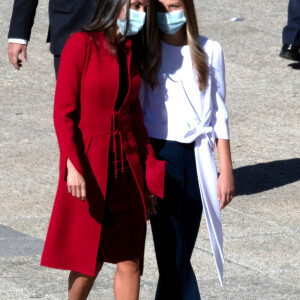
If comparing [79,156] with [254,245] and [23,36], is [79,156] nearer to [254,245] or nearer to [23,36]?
[23,36]


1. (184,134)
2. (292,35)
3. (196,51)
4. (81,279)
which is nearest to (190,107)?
(184,134)

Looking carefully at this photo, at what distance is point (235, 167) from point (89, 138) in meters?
3.51

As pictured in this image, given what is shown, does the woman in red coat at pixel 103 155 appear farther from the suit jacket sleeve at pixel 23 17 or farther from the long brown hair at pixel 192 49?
the suit jacket sleeve at pixel 23 17

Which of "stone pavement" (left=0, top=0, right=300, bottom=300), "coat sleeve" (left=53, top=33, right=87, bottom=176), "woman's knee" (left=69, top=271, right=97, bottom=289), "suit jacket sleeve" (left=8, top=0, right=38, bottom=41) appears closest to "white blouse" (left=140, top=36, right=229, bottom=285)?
"coat sleeve" (left=53, top=33, right=87, bottom=176)

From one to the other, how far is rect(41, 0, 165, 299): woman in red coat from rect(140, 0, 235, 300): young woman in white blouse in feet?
0.32

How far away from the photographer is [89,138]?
3852 mm

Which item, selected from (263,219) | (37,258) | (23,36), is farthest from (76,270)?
(263,219)

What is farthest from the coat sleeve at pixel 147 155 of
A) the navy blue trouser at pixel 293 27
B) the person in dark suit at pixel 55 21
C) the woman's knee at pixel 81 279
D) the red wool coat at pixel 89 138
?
the navy blue trouser at pixel 293 27

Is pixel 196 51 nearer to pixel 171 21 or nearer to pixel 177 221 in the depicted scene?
pixel 171 21

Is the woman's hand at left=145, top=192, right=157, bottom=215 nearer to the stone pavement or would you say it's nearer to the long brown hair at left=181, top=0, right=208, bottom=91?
the long brown hair at left=181, top=0, right=208, bottom=91

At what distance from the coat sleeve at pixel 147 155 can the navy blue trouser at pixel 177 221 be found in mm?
93

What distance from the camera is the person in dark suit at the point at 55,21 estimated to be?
516cm

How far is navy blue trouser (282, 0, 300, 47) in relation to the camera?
9.42m

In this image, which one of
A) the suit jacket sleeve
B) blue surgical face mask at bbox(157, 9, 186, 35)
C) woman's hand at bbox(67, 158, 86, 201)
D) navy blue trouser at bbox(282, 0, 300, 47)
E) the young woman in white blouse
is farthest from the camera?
navy blue trouser at bbox(282, 0, 300, 47)
